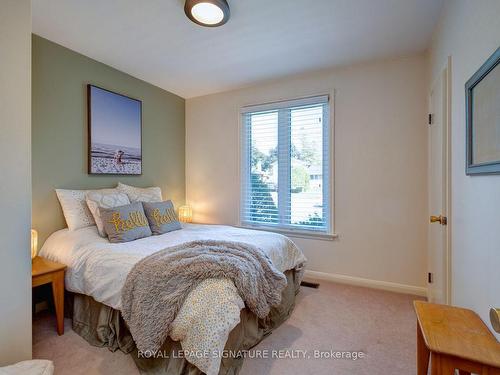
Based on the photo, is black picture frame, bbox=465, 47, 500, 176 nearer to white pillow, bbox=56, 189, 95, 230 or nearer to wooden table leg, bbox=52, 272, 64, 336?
wooden table leg, bbox=52, 272, 64, 336

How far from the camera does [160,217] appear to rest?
2676mm

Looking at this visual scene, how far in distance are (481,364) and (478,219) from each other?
67cm

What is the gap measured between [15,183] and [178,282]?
1.07m

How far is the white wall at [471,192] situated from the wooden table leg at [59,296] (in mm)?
2633

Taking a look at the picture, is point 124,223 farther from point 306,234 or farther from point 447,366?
point 447,366

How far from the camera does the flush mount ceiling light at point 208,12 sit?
1816 mm

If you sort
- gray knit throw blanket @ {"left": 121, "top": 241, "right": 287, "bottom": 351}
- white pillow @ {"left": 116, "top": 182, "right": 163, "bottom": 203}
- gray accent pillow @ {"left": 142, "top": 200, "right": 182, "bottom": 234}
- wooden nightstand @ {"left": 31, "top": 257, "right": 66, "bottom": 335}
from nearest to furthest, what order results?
gray knit throw blanket @ {"left": 121, "top": 241, "right": 287, "bottom": 351} → wooden nightstand @ {"left": 31, "top": 257, "right": 66, "bottom": 335} → gray accent pillow @ {"left": 142, "top": 200, "right": 182, "bottom": 234} → white pillow @ {"left": 116, "top": 182, "right": 163, "bottom": 203}

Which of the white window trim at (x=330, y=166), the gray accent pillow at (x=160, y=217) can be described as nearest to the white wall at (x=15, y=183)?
the gray accent pillow at (x=160, y=217)

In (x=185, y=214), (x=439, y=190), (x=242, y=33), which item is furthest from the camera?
(x=185, y=214)

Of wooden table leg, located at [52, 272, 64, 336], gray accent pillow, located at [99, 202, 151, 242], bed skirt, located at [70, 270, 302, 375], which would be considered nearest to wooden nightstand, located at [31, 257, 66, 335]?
wooden table leg, located at [52, 272, 64, 336]

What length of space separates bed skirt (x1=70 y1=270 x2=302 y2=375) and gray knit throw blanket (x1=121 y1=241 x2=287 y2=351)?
0.17m

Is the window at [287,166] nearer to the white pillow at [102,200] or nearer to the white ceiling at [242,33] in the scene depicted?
the white ceiling at [242,33]

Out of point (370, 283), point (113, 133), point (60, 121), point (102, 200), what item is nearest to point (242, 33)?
point (113, 133)

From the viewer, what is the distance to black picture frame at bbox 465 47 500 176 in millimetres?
1028
